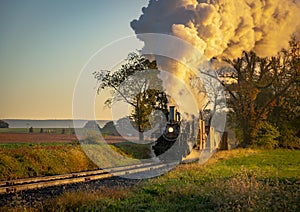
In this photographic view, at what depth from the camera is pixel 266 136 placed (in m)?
38.3

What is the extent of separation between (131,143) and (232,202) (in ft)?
71.4

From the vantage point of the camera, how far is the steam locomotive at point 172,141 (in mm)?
23703

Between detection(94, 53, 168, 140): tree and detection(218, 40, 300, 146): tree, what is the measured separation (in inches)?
266

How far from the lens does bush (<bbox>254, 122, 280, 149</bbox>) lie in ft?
125

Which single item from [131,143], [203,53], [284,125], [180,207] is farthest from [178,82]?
[284,125]

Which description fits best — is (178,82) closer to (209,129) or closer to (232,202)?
(209,129)

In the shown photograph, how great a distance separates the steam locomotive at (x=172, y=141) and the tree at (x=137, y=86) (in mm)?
9261

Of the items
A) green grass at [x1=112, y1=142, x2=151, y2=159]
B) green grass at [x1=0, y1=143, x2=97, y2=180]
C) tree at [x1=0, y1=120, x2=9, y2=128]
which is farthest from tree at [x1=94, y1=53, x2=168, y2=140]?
tree at [x1=0, y1=120, x2=9, y2=128]

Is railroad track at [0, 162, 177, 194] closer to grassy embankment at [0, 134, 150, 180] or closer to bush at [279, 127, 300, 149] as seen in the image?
grassy embankment at [0, 134, 150, 180]

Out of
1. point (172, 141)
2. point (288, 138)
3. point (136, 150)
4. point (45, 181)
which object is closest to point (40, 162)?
point (45, 181)

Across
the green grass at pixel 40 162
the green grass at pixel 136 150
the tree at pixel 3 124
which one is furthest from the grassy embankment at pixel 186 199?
the tree at pixel 3 124

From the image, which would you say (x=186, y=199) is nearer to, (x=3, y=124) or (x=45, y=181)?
(x=45, y=181)

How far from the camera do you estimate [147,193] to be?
12.0 meters

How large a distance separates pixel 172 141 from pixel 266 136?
16754mm
